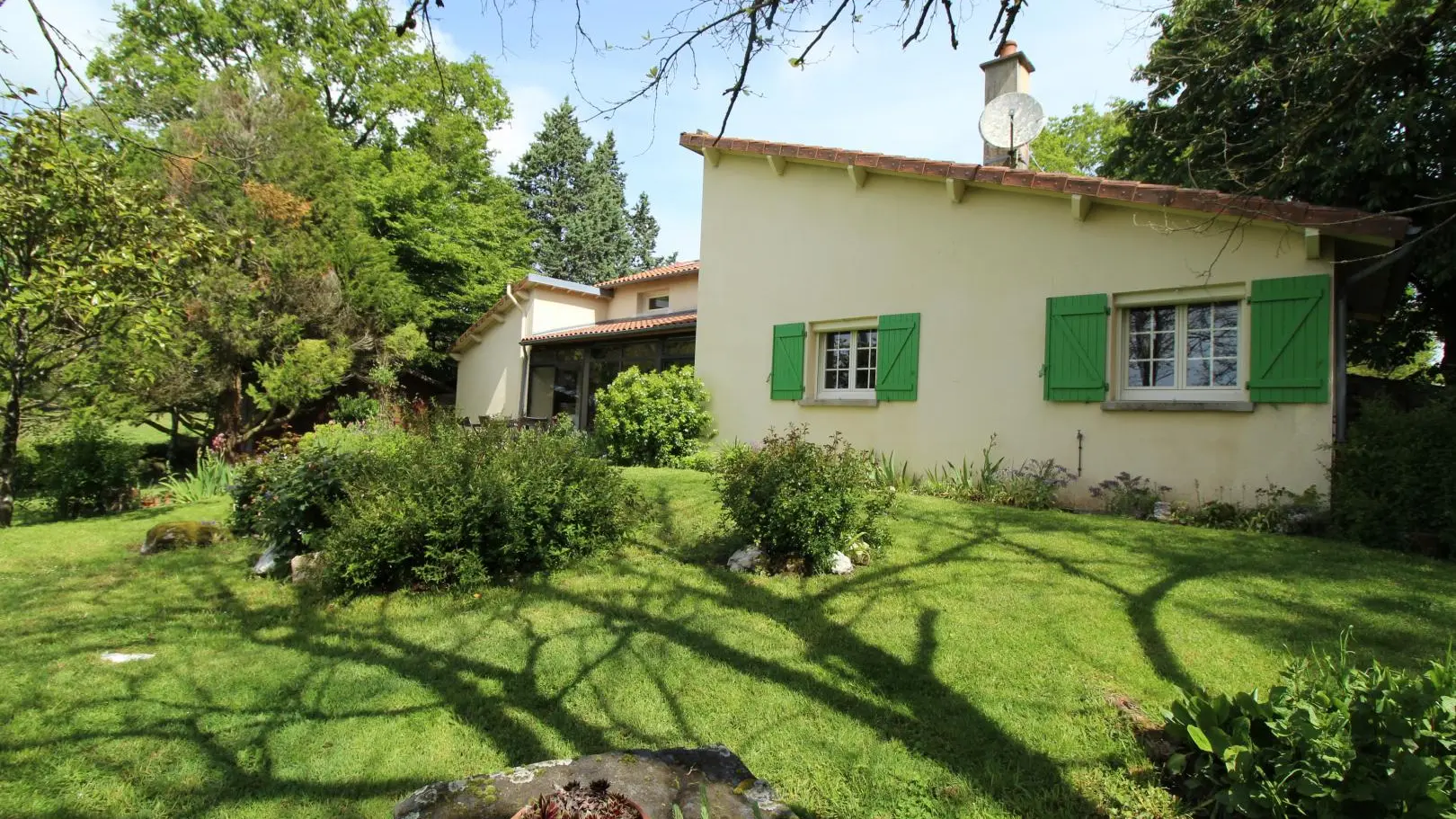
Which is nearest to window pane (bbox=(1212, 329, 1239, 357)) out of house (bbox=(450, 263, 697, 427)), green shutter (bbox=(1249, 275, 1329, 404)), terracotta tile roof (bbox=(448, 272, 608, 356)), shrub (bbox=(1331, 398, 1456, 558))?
green shutter (bbox=(1249, 275, 1329, 404))

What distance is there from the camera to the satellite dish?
9055 millimetres

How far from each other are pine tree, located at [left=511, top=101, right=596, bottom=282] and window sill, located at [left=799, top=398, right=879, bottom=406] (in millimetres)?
29591

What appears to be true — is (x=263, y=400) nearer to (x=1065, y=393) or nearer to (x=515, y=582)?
(x=515, y=582)

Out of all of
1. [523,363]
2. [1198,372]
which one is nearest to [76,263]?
[523,363]

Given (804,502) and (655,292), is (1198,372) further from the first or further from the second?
(655,292)

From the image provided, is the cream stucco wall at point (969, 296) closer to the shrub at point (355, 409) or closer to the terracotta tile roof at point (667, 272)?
the terracotta tile roof at point (667, 272)

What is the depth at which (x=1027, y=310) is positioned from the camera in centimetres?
854

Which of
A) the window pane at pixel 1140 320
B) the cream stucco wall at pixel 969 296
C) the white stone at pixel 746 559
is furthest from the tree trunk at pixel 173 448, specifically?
the window pane at pixel 1140 320

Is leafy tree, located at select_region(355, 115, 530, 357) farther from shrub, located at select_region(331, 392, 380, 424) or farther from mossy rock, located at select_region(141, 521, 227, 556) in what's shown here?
mossy rock, located at select_region(141, 521, 227, 556)

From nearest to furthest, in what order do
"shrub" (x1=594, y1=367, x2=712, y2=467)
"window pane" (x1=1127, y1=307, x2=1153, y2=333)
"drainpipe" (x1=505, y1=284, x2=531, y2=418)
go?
"window pane" (x1=1127, y1=307, x2=1153, y2=333), "shrub" (x1=594, y1=367, x2=712, y2=467), "drainpipe" (x1=505, y1=284, x2=531, y2=418)

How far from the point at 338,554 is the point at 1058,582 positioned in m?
5.21

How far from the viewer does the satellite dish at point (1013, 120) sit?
905 cm

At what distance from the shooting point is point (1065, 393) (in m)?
8.09

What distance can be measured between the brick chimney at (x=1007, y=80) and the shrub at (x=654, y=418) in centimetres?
566
